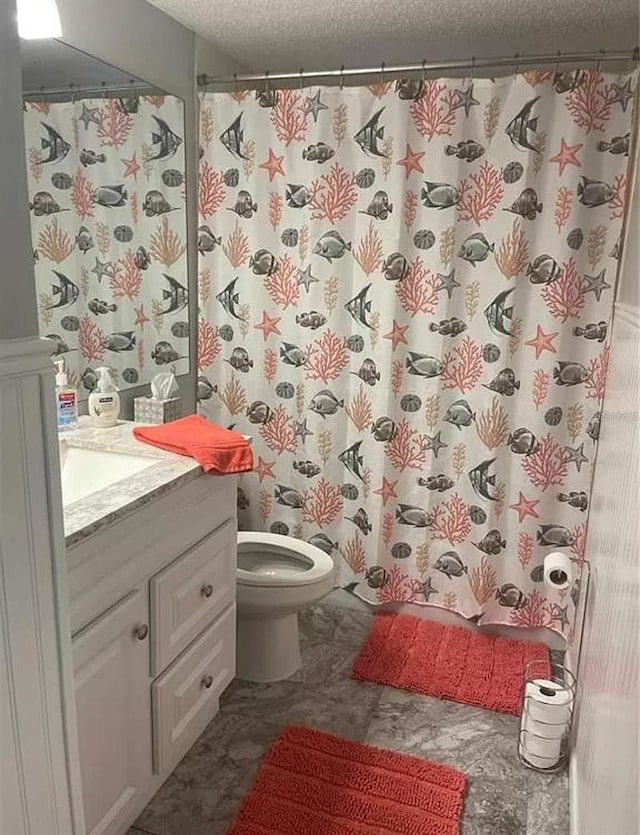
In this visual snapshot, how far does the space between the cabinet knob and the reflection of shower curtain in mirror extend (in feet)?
2.83

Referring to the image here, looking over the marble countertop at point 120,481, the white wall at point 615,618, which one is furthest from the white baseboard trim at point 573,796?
the marble countertop at point 120,481

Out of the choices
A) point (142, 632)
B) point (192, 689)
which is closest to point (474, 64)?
point (142, 632)

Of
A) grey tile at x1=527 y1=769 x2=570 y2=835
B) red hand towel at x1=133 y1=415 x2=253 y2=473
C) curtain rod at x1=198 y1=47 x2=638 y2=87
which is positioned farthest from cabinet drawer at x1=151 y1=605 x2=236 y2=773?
curtain rod at x1=198 y1=47 x2=638 y2=87

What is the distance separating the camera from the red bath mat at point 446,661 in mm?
2195

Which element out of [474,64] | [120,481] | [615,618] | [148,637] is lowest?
[148,637]

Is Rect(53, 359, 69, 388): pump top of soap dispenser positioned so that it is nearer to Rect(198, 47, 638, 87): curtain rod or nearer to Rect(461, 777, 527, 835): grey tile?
Rect(198, 47, 638, 87): curtain rod

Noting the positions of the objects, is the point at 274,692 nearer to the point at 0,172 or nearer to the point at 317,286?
the point at 317,286

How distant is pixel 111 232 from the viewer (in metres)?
2.14

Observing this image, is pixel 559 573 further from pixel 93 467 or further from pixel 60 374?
pixel 60 374

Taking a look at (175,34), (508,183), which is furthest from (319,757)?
(175,34)

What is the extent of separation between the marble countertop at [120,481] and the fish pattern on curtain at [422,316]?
0.73 meters

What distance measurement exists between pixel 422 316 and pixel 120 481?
1234 millimetres

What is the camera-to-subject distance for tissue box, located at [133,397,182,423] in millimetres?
2211

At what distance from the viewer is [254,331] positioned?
2518 mm
